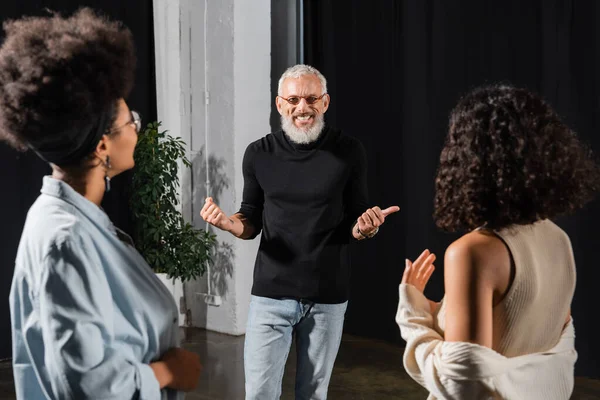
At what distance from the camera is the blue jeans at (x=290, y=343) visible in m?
2.43

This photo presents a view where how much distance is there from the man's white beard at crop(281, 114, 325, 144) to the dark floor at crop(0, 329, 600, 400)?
196 cm

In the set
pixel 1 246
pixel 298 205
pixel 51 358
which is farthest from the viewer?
pixel 1 246

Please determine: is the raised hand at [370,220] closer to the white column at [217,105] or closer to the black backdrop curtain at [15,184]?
the black backdrop curtain at [15,184]

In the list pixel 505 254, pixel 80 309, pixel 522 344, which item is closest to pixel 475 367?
pixel 522 344

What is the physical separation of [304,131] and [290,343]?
780 mm

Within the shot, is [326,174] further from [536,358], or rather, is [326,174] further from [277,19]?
[277,19]

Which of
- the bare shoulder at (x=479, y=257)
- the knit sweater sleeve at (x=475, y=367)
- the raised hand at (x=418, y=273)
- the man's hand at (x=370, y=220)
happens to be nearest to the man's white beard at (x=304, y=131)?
the man's hand at (x=370, y=220)

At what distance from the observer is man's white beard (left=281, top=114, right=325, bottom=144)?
8.49ft

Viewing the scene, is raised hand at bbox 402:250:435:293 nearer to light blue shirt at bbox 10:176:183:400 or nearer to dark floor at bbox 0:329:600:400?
light blue shirt at bbox 10:176:183:400

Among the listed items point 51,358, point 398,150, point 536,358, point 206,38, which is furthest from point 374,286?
point 51,358

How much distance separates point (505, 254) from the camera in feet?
4.45

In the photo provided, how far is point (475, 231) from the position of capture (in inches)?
56.0

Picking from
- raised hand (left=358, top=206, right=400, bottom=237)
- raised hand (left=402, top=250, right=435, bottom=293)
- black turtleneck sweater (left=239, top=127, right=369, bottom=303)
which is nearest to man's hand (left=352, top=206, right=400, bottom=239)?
raised hand (left=358, top=206, right=400, bottom=237)

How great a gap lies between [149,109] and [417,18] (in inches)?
90.2
